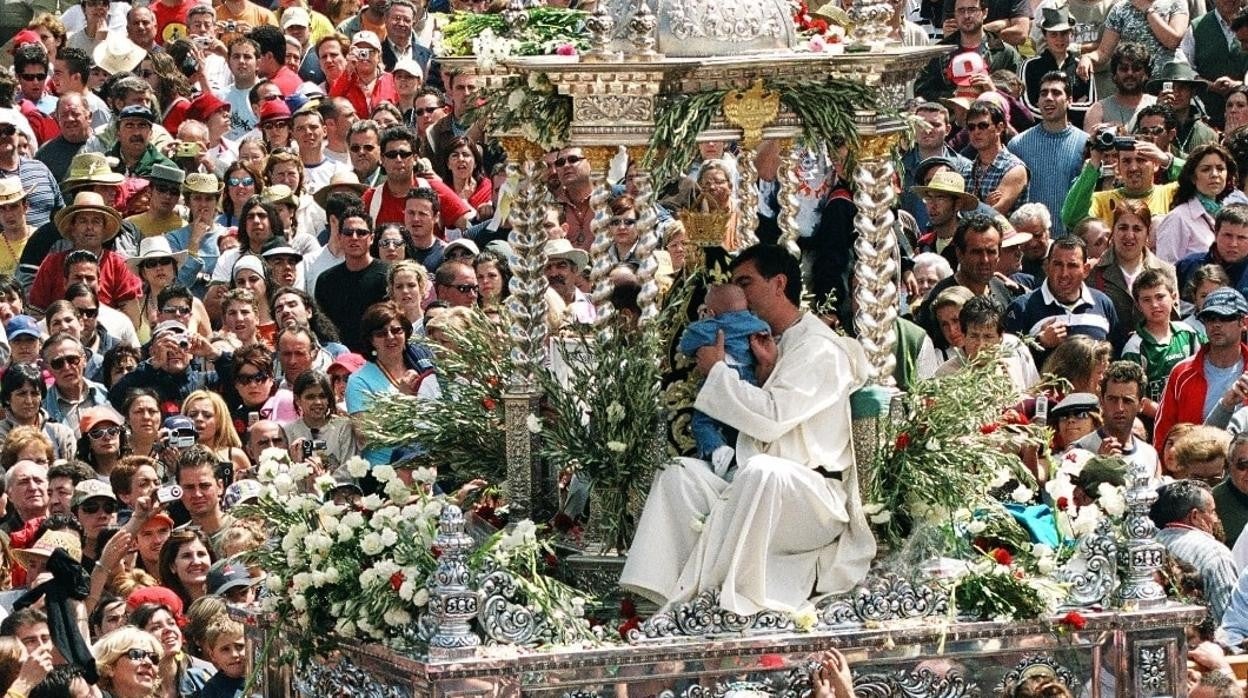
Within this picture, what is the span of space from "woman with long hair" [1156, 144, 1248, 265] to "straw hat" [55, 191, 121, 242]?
23.8ft

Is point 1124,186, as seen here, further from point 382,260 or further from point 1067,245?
point 382,260

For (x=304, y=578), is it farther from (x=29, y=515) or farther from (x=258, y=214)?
(x=258, y=214)

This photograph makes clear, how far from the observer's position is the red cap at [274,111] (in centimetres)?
2866

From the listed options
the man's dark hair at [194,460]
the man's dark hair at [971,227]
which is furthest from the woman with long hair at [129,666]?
the man's dark hair at [971,227]

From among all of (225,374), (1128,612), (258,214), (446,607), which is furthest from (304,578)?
(258,214)

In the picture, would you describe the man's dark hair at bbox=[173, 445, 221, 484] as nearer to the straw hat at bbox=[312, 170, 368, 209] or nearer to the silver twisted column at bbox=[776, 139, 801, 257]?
the silver twisted column at bbox=[776, 139, 801, 257]

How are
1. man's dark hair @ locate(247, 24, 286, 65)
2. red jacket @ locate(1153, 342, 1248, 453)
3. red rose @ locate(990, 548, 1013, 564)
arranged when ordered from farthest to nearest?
man's dark hair @ locate(247, 24, 286, 65)
red jacket @ locate(1153, 342, 1248, 453)
red rose @ locate(990, 548, 1013, 564)

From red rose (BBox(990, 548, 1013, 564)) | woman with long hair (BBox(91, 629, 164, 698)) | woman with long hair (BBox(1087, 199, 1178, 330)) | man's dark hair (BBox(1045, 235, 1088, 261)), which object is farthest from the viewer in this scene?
woman with long hair (BBox(1087, 199, 1178, 330))

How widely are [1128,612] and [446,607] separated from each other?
134 inches

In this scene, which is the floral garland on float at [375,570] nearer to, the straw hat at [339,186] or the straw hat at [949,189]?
the straw hat at [949,189]

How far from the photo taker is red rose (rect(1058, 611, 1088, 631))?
1803cm

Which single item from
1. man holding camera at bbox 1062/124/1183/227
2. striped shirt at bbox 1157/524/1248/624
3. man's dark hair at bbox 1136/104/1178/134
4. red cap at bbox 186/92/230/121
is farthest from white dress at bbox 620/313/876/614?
red cap at bbox 186/92/230/121

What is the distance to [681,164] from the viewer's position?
17.9 meters

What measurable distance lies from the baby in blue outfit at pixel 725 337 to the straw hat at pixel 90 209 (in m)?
8.58
